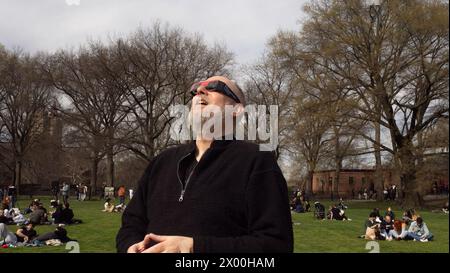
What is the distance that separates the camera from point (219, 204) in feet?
4.62

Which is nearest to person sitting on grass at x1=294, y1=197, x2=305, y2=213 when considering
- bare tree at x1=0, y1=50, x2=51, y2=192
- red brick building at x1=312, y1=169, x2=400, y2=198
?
bare tree at x1=0, y1=50, x2=51, y2=192

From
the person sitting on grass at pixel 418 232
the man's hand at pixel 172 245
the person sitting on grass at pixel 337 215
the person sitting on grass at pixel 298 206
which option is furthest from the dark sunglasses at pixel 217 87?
the person sitting on grass at pixel 298 206

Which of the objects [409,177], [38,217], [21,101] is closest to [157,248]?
[38,217]

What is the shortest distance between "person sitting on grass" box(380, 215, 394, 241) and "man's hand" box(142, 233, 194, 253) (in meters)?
12.6

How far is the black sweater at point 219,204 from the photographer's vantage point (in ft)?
4.33

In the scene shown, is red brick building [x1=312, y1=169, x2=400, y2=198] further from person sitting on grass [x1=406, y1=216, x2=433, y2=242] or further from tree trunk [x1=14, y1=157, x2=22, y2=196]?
tree trunk [x1=14, y1=157, x2=22, y2=196]

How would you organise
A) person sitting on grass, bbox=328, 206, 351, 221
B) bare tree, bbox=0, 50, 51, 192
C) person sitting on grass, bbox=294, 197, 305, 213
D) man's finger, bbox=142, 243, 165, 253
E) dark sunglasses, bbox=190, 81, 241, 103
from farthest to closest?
1. person sitting on grass, bbox=294, 197, 305, 213
2. person sitting on grass, bbox=328, 206, 351, 221
3. bare tree, bbox=0, 50, 51, 192
4. dark sunglasses, bbox=190, 81, 241, 103
5. man's finger, bbox=142, 243, 165, 253

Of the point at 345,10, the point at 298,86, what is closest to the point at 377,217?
the point at 298,86

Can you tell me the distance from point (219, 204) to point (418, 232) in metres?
12.8

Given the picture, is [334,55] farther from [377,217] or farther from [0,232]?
[0,232]

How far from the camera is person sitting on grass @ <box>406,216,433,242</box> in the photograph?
12125 millimetres

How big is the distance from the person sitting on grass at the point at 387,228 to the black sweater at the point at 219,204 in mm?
12386

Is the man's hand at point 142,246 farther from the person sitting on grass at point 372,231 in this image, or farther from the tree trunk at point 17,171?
the tree trunk at point 17,171

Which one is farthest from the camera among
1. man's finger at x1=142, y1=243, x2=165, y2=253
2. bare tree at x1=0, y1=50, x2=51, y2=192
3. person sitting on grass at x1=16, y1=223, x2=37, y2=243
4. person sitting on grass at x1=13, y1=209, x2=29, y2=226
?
bare tree at x1=0, y1=50, x2=51, y2=192
